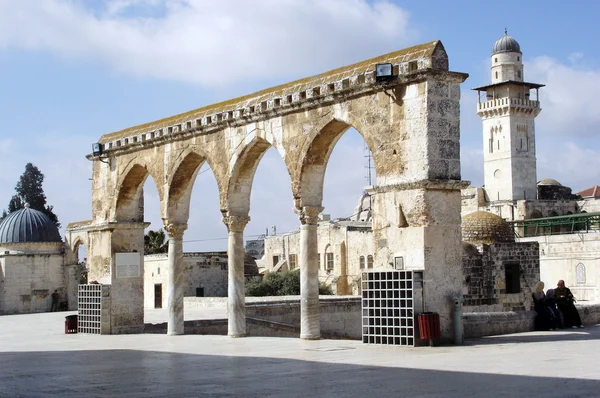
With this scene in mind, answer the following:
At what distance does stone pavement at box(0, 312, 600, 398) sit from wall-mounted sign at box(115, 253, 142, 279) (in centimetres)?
461

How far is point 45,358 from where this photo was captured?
561 inches

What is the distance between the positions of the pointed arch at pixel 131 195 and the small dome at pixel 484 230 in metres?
12.4

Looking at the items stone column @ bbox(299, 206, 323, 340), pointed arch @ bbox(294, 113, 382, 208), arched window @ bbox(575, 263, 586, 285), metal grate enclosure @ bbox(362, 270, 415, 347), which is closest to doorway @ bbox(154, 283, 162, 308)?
arched window @ bbox(575, 263, 586, 285)

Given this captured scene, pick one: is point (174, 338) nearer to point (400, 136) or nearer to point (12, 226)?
point (400, 136)

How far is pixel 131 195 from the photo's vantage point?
2153cm

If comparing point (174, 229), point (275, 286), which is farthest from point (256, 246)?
point (174, 229)

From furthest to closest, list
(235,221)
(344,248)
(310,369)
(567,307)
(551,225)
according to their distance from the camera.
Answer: (551,225) → (344,248) → (235,221) → (567,307) → (310,369)

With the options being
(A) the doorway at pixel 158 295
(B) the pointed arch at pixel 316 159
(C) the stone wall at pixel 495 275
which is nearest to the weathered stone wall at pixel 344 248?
(A) the doorway at pixel 158 295

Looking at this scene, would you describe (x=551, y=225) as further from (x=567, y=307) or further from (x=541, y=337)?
(x=541, y=337)

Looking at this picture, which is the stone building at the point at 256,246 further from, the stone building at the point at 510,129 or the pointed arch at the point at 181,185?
the pointed arch at the point at 181,185

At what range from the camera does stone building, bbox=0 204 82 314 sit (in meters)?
35.0

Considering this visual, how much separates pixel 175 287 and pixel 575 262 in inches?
975

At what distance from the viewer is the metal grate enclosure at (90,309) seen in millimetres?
20531

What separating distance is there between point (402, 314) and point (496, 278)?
1461 cm
